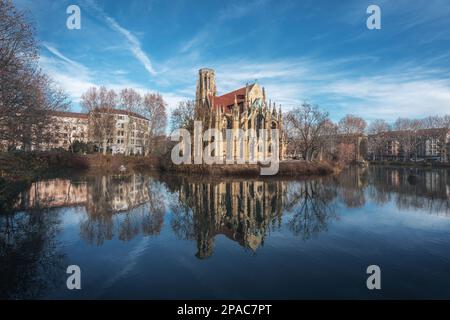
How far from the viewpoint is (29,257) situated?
8859 mm

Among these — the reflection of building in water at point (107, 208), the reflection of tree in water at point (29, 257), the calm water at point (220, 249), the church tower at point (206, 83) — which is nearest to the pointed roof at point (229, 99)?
the church tower at point (206, 83)

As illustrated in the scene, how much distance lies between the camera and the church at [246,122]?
5184cm

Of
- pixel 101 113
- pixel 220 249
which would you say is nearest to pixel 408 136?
pixel 101 113

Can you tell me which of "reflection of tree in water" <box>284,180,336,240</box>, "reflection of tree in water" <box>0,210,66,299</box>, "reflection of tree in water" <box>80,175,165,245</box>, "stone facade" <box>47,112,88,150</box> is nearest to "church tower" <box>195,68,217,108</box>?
"stone facade" <box>47,112,88,150</box>

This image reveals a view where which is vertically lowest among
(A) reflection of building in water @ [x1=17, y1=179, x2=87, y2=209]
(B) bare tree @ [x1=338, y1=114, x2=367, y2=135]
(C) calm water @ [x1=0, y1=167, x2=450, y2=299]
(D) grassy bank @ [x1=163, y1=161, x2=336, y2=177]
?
(C) calm water @ [x1=0, y1=167, x2=450, y2=299]

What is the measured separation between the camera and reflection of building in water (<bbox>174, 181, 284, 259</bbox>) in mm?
11305

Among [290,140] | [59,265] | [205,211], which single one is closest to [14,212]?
[59,265]

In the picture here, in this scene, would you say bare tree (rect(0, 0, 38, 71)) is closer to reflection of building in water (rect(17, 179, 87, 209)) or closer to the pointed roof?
reflection of building in water (rect(17, 179, 87, 209))

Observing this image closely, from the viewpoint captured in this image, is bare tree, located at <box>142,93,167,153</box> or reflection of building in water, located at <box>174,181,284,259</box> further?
bare tree, located at <box>142,93,167,153</box>

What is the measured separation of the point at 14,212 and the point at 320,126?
5111 centimetres

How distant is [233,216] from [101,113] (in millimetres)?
50982

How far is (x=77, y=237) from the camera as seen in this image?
11258 mm

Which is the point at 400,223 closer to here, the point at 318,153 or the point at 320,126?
the point at 320,126

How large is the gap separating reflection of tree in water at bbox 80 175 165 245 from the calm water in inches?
2.3
